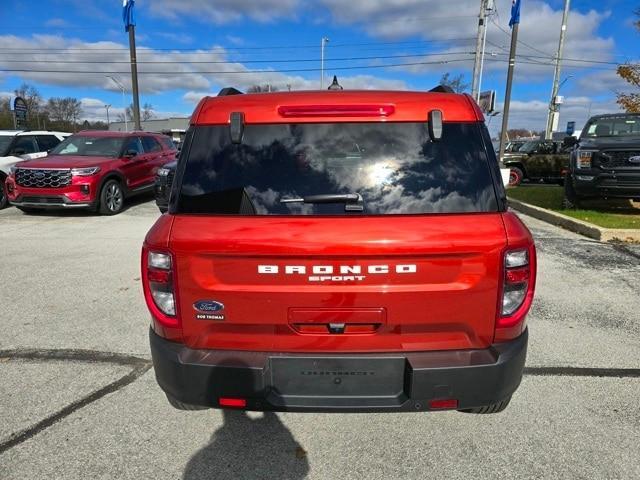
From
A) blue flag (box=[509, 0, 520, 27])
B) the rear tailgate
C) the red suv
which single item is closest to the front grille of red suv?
the red suv

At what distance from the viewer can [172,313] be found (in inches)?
88.7

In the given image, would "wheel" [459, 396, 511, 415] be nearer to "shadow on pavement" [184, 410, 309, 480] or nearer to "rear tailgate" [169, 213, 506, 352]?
"rear tailgate" [169, 213, 506, 352]

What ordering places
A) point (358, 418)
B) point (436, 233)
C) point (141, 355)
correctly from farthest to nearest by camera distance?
point (141, 355), point (358, 418), point (436, 233)

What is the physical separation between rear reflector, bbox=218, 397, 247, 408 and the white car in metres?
11.7

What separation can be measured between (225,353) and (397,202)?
1112mm

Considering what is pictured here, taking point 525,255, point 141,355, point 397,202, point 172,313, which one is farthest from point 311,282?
point 141,355

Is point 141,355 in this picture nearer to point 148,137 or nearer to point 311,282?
point 311,282

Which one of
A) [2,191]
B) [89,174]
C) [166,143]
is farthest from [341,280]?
[166,143]

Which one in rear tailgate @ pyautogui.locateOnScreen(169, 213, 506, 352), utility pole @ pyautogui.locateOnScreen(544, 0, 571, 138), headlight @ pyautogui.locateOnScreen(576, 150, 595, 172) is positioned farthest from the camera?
utility pole @ pyautogui.locateOnScreen(544, 0, 571, 138)

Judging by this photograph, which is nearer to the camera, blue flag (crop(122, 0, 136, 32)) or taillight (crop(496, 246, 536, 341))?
taillight (crop(496, 246, 536, 341))

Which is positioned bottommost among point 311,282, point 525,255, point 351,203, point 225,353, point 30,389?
point 30,389

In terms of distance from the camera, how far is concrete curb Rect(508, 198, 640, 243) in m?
7.60

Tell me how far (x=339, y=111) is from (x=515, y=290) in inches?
48.9

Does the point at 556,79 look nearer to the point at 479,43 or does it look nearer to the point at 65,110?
the point at 479,43
